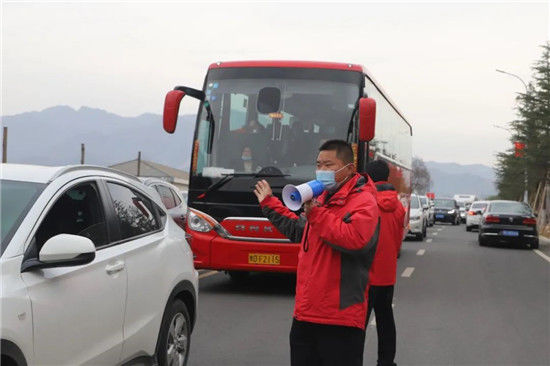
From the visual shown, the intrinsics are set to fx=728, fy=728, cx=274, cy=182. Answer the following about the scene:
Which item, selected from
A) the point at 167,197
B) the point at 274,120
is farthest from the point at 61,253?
the point at 167,197

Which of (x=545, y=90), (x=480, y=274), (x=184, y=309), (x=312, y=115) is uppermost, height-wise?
(x=545, y=90)

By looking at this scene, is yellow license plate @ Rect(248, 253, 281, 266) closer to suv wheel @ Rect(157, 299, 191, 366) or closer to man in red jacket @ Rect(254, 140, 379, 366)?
suv wheel @ Rect(157, 299, 191, 366)

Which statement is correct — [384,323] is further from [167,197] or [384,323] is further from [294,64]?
[167,197]

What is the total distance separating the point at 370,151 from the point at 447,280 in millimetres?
3415

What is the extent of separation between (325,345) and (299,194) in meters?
0.84

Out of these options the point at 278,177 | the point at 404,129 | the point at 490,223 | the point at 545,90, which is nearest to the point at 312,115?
the point at 278,177

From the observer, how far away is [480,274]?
14.8m

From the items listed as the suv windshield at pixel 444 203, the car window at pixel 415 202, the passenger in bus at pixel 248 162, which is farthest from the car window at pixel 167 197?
the suv windshield at pixel 444 203

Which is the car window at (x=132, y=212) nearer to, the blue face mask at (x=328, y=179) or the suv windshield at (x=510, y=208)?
the blue face mask at (x=328, y=179)

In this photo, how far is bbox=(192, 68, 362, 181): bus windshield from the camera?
33.7 feet

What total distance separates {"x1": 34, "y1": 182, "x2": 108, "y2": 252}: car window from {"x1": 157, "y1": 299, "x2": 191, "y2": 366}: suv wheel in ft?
3.18

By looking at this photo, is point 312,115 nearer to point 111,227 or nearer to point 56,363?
point 111,227

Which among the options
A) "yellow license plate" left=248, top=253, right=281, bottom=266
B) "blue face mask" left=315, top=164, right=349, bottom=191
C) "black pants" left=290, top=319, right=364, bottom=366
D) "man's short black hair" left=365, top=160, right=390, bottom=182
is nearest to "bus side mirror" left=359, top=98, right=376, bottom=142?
"yellow license plate" left=248, top=253, right=281, bottom=266

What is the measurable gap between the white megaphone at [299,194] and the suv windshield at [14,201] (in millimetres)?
1419
